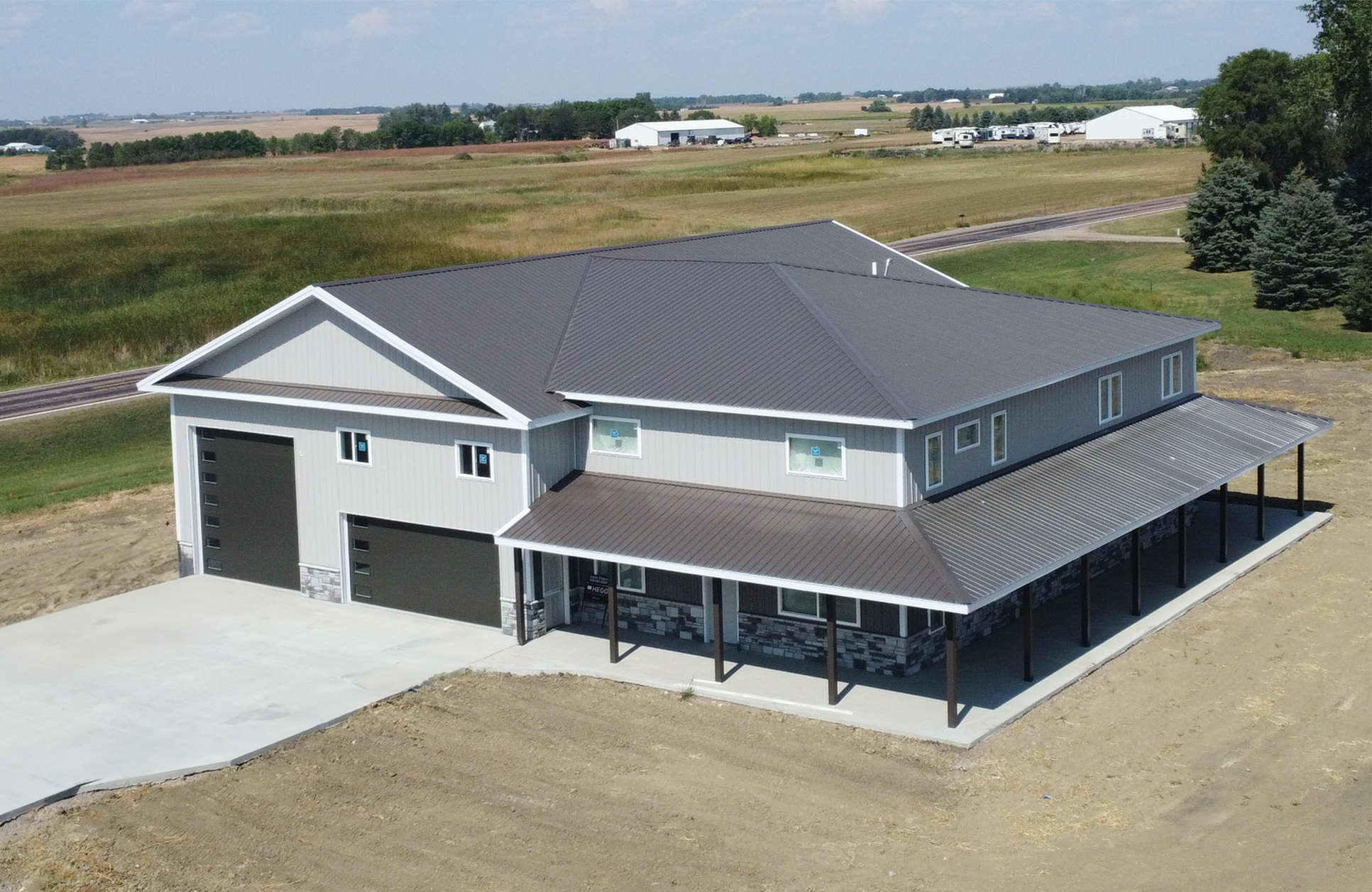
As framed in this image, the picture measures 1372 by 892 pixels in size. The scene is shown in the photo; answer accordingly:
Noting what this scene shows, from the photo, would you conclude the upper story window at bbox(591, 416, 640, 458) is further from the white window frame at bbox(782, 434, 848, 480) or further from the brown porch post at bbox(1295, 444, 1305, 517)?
the brown porch post at bbox(1295, 444, 1305, 517)

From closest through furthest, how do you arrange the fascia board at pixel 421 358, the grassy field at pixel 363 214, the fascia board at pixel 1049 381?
the fascia board at pixel 1049 381 → the fascia board at pixel 421 358 → the grassy field at pixel 363 214

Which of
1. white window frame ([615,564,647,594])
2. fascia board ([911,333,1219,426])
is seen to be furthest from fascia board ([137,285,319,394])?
fascia board ([911,333,1219,426])

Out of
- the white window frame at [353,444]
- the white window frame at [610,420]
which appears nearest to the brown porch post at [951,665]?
the white window frame at [610,420]

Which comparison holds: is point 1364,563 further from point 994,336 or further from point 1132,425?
point 994,336

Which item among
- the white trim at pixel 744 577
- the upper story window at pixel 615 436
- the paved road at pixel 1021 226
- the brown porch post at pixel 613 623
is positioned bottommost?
the brown porch post at pixel 613 623

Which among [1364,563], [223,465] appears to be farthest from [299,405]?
[1364,563]

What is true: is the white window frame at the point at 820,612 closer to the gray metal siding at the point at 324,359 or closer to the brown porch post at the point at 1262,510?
the gray metal siding at the point at 324,359
